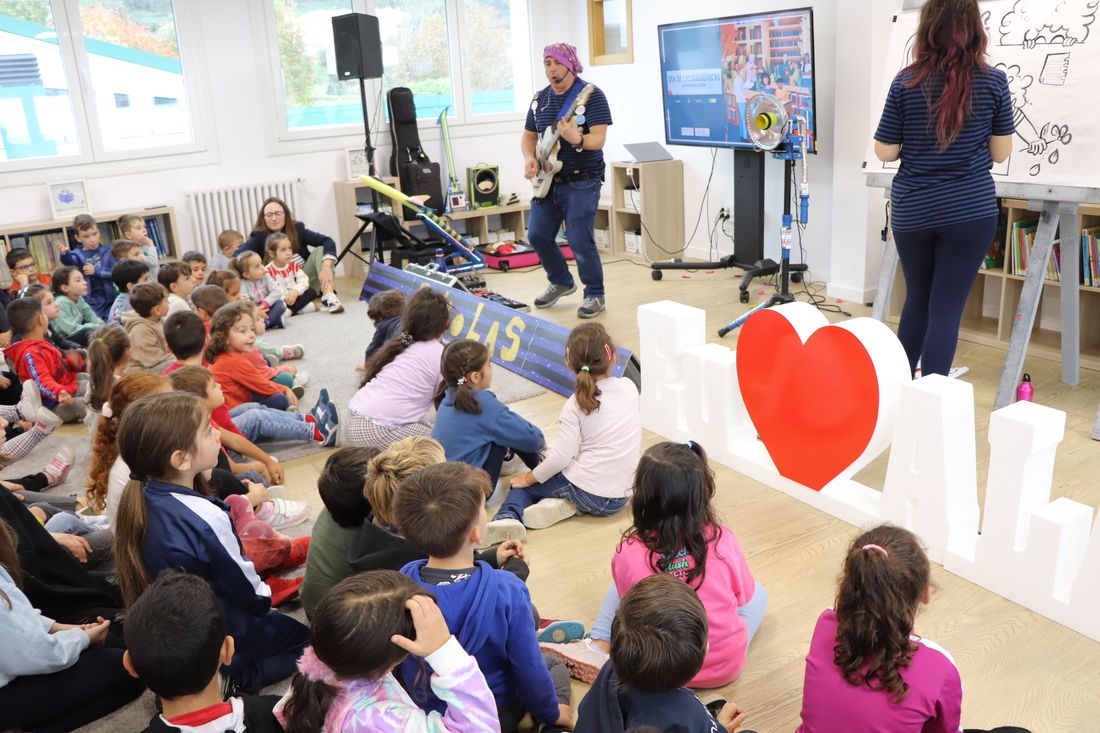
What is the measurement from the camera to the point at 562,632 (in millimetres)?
2381

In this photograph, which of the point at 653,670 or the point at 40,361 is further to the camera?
the point at 40,361

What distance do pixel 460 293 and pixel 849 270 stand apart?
240cm

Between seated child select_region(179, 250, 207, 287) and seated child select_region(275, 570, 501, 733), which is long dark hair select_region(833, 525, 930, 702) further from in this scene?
seated child select_region(179, 250, 207, 287)

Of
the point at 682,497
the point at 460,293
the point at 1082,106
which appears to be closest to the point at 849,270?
the point at 1082,106

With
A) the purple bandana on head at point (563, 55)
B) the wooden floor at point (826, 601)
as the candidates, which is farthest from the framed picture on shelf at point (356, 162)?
the wooden floor at point (826, 601)

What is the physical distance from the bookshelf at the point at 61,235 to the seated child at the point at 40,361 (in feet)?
6.02

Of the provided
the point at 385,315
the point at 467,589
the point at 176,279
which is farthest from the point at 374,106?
the point at 467,589

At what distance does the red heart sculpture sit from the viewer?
2.84 metres

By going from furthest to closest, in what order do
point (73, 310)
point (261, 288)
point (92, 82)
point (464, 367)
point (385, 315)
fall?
point (92, 82) → point (261, 288) → point (73, 310) → point (385, 315) → point (464, 367)

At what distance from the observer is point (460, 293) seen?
17.2 feet

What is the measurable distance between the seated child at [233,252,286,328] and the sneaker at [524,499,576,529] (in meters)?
3.08

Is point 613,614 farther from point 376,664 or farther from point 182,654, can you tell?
point 182,654

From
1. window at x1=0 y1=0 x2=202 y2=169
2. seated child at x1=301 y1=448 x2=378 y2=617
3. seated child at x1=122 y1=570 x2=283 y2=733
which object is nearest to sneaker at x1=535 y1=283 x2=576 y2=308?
window at x1=0 y1=0 x2=202 y2=169

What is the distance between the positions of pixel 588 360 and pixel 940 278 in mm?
1404
